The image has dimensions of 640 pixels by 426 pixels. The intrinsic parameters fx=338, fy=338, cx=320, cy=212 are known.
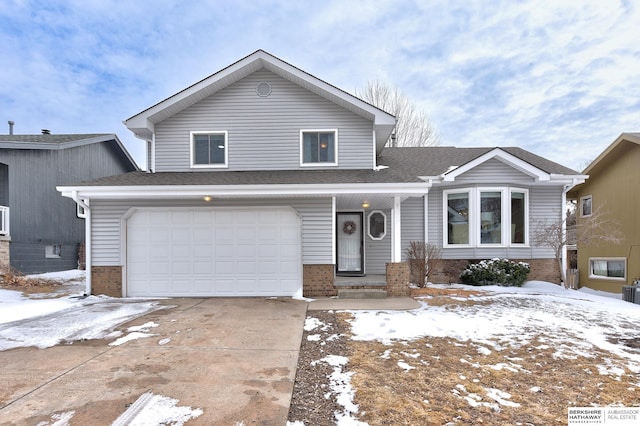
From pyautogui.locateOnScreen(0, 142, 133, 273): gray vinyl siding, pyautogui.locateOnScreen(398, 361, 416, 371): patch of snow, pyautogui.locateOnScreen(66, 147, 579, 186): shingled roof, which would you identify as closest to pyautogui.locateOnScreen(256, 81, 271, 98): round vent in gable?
pyautogui.locateOnScreen(66, 147, 579, 186): shingled roof

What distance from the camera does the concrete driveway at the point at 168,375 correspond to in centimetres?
312

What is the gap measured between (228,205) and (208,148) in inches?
86.1

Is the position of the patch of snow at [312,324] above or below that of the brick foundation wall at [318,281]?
below

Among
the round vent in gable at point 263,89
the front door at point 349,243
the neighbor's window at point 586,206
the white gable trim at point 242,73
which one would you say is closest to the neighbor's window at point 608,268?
the neighbor's window at point 586,206

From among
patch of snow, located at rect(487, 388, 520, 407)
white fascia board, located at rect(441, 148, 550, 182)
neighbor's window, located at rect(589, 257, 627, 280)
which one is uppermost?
white fascia board, located at rect(441, 148, 550, 182)

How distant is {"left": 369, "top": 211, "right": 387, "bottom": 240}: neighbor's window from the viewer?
459 inches

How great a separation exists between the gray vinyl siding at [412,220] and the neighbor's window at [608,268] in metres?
8.83

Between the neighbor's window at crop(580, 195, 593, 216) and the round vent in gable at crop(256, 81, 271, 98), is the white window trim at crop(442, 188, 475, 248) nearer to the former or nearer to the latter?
the round vent in gable at crop(256, 81, 271, 98)

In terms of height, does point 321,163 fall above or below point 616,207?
above

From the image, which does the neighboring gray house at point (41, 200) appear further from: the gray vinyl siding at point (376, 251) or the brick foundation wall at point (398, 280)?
the brick foundation wall at point (398, 280)

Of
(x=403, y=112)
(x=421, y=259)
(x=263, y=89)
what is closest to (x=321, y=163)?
(x=263, y=89)

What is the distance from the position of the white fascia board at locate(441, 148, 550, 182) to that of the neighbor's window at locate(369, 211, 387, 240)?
2.43m

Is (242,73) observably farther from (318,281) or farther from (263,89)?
(318,281)

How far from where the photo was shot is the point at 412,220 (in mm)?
11992
